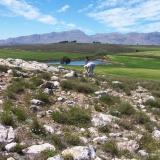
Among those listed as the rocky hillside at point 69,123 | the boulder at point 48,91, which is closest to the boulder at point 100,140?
the rocky hillside at point 69,123

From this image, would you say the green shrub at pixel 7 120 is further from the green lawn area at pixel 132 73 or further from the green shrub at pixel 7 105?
the green lawn area at pixel 132 73

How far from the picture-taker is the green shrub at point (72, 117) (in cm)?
1477

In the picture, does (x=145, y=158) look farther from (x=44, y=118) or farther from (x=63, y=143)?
(x=44, y=118)

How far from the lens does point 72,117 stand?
49.2ft

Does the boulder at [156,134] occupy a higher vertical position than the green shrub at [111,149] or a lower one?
lower

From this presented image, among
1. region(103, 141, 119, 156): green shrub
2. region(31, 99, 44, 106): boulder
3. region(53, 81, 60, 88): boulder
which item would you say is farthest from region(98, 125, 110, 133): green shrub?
region(53, 81, 60, 88): boulder

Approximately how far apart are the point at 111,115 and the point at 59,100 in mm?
2449

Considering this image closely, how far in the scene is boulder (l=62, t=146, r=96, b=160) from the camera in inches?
438

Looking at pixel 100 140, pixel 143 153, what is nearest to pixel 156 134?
pixel 143 153

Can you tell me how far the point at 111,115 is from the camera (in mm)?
16469

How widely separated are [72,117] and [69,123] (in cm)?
36

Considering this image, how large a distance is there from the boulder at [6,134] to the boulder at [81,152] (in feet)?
5.81

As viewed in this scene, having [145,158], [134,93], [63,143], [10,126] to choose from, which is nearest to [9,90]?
[10,126]

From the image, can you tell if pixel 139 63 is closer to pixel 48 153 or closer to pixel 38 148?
pixel 38 148
